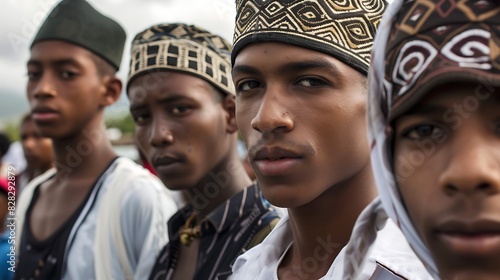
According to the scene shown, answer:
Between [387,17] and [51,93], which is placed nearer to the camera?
[387,17]

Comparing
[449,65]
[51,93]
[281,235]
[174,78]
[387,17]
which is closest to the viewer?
[449,65]

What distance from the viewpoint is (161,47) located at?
3.47m

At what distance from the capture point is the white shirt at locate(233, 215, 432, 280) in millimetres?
1737

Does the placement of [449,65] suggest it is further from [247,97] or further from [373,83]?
[247,97]

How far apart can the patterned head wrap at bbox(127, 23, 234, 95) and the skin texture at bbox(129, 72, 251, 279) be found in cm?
5

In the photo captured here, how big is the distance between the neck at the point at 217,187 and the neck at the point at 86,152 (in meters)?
0.91

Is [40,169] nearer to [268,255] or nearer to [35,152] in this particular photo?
[35,152]

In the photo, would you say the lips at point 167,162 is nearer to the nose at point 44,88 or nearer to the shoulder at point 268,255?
the shoulder at point 268,255

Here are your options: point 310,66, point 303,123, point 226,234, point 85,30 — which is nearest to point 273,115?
point 303,123

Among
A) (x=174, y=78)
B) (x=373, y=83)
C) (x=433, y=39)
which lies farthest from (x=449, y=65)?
(x=174, y=78)

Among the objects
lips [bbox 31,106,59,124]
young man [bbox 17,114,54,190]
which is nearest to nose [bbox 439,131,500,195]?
lips [bbox 31,106,59,124]

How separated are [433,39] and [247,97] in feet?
3.01

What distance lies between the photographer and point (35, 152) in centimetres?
706

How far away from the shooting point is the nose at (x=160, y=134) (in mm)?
3220
